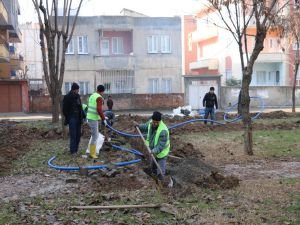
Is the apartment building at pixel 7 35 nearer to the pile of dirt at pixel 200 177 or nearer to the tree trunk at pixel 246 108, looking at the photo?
the tree trunk at pixel 246 108

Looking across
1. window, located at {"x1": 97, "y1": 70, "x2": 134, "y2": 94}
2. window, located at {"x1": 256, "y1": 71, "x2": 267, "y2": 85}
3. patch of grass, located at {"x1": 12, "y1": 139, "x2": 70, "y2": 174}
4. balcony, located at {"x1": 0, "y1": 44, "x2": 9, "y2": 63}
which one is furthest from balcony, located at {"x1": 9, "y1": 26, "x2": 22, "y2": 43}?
patch of grass, located at {"x1": 12, "y1": 139, "x2": 70, "y2": 174}

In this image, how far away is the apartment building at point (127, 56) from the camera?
40.9 metres

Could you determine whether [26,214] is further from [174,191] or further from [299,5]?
[299,5]

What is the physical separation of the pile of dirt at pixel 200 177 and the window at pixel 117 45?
116ft

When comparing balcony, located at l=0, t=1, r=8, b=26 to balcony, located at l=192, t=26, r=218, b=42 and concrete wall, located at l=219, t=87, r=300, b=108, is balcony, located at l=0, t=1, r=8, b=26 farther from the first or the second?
balcony, located at l=192, t=26, r=218, b=42

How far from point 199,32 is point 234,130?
35593 mm

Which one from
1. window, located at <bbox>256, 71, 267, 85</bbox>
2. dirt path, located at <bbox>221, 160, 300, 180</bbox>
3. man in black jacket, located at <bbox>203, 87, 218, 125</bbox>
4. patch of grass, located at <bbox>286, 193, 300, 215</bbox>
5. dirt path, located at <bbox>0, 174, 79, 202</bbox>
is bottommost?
dirt path, located at <bbox>0, 174, 79, 202</bbox>

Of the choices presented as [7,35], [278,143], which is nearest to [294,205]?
[278,143]

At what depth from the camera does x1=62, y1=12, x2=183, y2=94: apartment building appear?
134 feet

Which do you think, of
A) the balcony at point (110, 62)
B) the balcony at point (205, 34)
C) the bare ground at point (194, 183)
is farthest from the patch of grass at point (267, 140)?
the balcony at point (205, 34)

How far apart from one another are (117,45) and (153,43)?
137 inches

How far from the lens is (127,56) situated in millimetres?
41500

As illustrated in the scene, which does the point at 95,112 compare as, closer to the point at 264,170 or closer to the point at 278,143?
the point at 264,170

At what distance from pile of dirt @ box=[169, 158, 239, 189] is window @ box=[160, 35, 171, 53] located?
3403 cm
